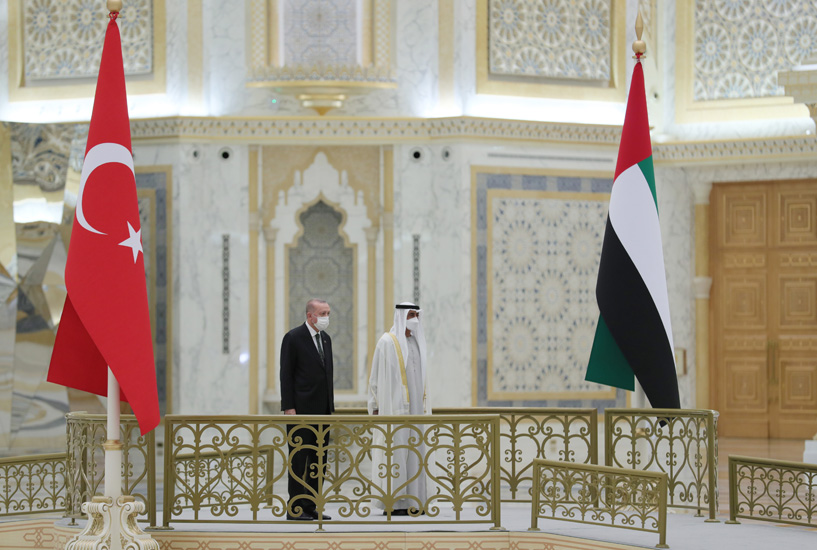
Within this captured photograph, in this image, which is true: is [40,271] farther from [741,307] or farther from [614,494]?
[741,307]

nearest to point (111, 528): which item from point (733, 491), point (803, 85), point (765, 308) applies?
point (733, 491)

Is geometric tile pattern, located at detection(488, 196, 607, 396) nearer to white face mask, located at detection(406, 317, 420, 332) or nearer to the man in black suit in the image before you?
white face mask, located at detection(406, 317, 420, 332)

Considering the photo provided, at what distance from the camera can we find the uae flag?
7.69 m

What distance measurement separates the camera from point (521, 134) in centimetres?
1070

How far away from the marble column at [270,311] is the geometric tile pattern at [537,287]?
1853mm

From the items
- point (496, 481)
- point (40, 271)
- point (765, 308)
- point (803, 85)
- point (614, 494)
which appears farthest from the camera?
point (765, 308)

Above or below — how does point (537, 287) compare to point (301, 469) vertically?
above

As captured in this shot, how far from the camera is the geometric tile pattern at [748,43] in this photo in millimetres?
11555

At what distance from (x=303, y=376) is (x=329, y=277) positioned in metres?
3.63

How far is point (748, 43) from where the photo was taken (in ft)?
38.5

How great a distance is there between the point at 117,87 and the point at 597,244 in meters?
5.67

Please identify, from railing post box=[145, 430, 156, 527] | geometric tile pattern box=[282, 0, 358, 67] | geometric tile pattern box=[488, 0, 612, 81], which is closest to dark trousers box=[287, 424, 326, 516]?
railing post box=[145, 430, 156, 527]

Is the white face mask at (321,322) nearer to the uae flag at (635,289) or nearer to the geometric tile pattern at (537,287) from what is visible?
the uae flag at (635,289)

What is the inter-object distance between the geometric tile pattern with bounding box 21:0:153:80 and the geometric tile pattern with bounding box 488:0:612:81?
10.8 ft
